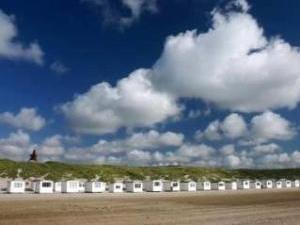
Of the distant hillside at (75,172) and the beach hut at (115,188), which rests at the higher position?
the distant hillside at (75,172)

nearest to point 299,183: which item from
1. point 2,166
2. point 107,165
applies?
point 107,165

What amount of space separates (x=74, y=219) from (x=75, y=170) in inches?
4751

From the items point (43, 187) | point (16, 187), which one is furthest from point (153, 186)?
point (16, 187)

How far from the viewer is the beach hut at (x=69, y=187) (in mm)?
88438

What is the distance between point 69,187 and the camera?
293ft

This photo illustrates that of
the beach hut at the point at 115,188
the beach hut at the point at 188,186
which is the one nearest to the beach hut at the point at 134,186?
the beach hut at the point at 115,188

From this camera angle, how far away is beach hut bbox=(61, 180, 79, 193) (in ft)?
290

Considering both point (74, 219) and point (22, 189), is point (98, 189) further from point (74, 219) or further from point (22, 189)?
point (74, 219)

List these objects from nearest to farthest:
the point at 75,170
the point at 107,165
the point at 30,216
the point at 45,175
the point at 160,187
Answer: the point at 30,216 → the point at 160,187 → the point at 45,175 → the point at 75,170 → the point at 107,165

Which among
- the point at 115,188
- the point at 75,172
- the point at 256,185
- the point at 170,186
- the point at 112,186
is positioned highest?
the point at 75,172

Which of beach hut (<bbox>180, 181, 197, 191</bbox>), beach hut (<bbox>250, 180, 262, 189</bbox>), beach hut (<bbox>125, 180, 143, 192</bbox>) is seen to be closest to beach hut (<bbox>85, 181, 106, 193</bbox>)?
beach hut (<bbox>125, 180, 143, 192</bbox>)

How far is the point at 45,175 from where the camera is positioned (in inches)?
5310

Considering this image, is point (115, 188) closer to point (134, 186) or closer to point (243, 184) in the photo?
point (134, 186)

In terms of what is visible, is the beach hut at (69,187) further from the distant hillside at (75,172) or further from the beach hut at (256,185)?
the beach hut at (256,185)
